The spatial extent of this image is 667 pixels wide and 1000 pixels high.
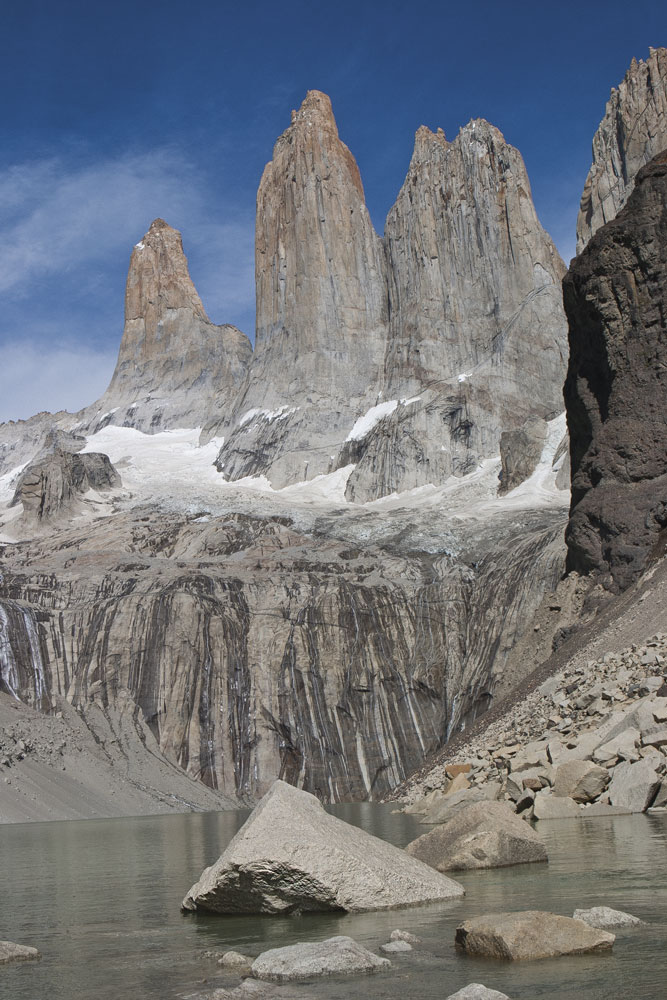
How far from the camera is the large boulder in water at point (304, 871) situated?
10.4 meters

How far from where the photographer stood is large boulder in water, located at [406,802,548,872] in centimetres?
1363

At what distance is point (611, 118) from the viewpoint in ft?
387

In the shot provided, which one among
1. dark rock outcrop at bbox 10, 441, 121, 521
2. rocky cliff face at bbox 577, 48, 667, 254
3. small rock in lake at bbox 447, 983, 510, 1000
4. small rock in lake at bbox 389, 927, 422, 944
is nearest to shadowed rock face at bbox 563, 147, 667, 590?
small rock in lake at bbox 389, 927, 422, 944

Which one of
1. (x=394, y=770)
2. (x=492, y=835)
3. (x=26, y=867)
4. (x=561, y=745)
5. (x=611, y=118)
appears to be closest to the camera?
(x=492, y=835)

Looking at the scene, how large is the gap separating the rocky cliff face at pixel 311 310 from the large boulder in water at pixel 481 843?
4206 inches

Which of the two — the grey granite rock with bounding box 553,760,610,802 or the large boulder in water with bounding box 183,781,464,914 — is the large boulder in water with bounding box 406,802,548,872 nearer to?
the large boulder in water with bounding box 183,781,464,914

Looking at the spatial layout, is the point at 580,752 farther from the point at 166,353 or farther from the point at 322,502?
the point at 166,353

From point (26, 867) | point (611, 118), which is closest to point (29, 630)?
point (26, 867)

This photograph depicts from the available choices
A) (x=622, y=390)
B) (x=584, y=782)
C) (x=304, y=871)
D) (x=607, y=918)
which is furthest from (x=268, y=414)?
(x=607, y=918)

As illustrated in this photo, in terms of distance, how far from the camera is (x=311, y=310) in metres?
130

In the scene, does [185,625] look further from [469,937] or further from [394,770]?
[469,937]

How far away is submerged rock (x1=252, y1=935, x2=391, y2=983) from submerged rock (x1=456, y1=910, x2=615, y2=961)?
2.54 ft

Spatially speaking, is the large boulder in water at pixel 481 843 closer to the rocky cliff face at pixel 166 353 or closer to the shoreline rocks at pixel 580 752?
the shoreline rocks at pixel 580 752

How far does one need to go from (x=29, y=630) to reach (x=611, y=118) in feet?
286
